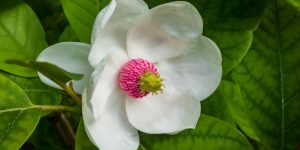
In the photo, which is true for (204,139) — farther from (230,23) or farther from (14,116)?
(14,116)

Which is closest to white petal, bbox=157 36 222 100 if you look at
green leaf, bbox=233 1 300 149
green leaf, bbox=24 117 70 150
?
green leaf, bbox=233 1 300 149

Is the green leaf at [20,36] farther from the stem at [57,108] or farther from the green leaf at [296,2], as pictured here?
the green leaf at [296,2]

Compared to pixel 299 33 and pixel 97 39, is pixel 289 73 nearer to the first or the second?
pixel 299 33

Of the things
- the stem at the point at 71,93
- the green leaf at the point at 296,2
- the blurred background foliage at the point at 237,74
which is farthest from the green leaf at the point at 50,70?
the green leaf at the point at 296,2

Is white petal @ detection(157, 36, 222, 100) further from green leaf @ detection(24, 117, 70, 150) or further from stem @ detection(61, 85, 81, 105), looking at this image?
green leaf @ detection(24, 117, 70, 150)

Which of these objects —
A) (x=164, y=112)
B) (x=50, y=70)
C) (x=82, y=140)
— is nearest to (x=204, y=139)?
(x=164, y=112)
